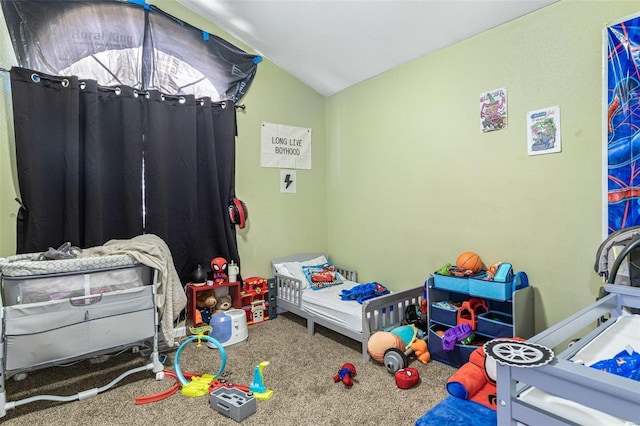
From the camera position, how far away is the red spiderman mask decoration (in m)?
3.26

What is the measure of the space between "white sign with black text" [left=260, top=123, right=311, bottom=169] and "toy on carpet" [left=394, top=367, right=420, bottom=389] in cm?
245

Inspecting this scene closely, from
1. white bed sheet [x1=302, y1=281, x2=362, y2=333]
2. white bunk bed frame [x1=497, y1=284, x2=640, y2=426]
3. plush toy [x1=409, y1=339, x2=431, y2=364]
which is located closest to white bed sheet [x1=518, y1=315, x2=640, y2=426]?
white bunk bed frame [x1=497, y1=284, x2=640, y2=426]

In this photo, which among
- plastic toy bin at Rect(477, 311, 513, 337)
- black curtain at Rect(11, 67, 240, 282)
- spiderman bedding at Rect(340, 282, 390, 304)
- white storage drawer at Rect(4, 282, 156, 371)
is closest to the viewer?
white storage drawer at Rect(4, 282, 156, 371)

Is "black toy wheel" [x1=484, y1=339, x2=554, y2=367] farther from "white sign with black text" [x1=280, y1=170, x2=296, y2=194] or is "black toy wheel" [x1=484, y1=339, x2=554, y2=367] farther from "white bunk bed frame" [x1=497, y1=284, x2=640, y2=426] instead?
"white sign with black text" [x1=280, y1=170, x2=296, y2=194]

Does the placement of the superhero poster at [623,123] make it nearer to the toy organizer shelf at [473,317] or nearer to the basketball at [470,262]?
the toy organizer shelf at [473,317]

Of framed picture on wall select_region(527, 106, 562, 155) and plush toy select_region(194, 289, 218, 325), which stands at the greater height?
framed picture on wall select_region(527, 106, 562, 155)

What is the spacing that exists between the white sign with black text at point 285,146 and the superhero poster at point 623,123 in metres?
2.72

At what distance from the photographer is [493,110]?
2.62 metres

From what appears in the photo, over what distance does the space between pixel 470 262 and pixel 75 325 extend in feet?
8.67

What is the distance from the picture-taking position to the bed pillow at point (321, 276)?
A: 3533 mm

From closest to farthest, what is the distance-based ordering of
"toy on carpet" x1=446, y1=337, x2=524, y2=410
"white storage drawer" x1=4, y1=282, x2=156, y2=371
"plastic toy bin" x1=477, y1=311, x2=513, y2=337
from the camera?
"toy on carpet" x1=446, y1=337, x2=524, y2=410 < "white storage drawer" x1=4, y1=282, x2=156, y2=371 < "plastic toy bin" x1=477, y1=311, x2=513, y2=337

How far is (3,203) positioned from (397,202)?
3.19m

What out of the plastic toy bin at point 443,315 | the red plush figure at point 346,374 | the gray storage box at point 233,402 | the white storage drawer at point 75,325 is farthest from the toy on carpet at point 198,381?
the plastic toy bin at point 443,315

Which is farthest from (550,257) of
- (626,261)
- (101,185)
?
(101,185)
